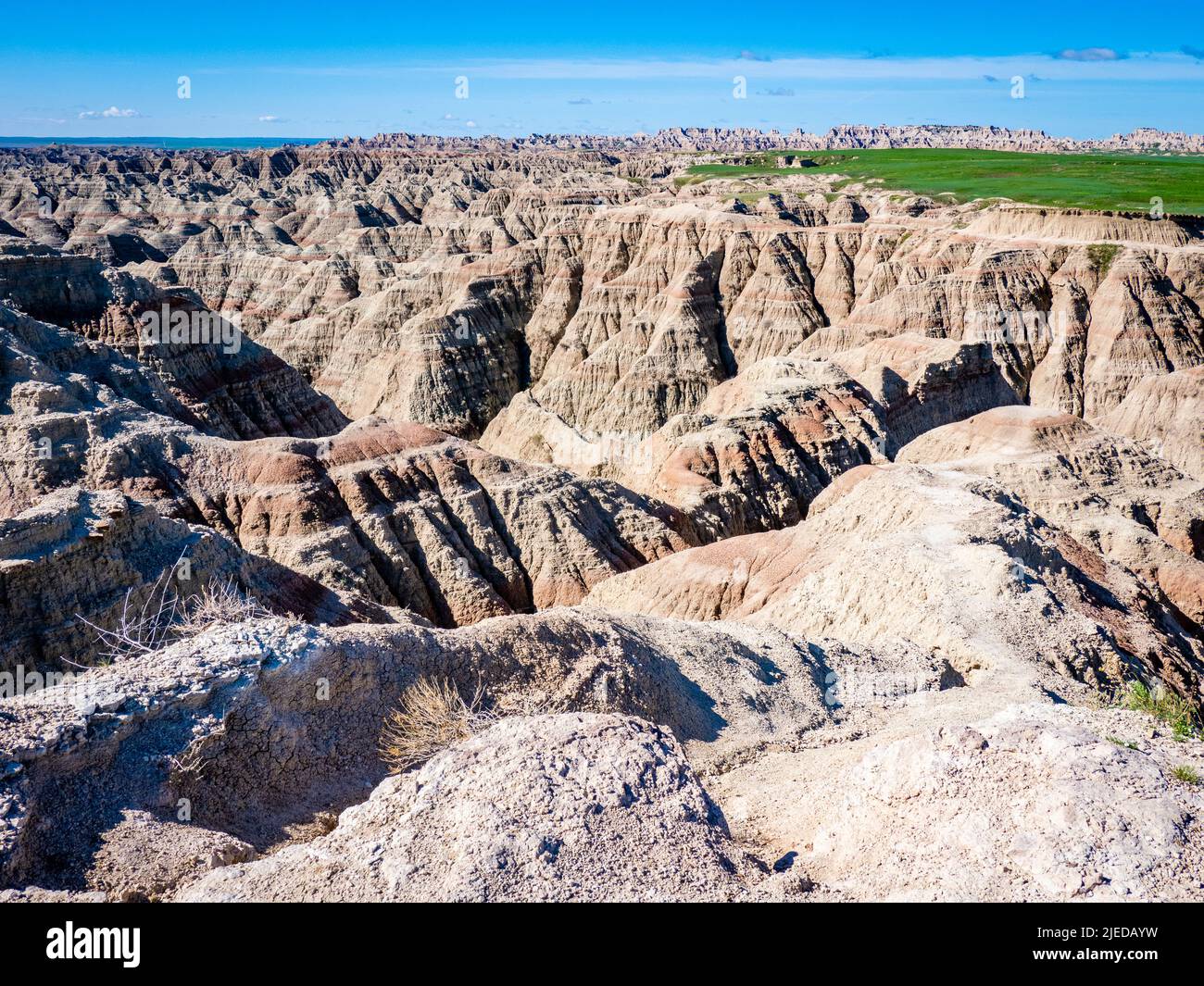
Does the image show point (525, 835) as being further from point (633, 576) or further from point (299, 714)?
point (633, 576)

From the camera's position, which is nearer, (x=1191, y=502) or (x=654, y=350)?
(x=1191, y=502)

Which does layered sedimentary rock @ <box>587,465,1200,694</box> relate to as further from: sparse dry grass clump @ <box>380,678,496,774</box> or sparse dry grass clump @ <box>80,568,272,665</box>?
sparse dry grass clump @ <box>80,568,272,665</box>

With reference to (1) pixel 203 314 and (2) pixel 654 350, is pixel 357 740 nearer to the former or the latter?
(1) pixel 203 314

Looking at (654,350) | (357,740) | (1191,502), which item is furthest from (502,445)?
(357,740)
